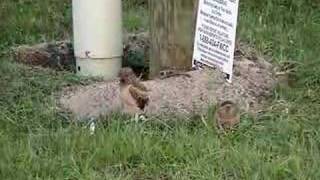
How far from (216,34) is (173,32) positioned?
10.8 inches

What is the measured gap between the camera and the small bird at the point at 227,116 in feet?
15.4

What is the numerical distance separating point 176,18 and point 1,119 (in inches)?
50.0

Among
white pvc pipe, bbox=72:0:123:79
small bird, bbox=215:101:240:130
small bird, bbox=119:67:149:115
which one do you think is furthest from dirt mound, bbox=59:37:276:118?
white pvc pipe, bbox=72:0:123:79

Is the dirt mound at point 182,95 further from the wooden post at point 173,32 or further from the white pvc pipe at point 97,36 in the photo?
the white pvc pipe at point 97,36

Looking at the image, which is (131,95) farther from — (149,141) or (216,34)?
(216,34)

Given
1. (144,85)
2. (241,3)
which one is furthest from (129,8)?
(144,85)

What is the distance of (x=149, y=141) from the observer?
4.39m

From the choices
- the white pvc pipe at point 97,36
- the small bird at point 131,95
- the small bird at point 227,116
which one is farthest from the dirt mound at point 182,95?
the white pvc pipe at point 97,36

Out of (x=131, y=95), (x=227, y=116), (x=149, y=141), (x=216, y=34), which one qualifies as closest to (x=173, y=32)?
(x=216, y=34)

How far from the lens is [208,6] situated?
533 centimetres

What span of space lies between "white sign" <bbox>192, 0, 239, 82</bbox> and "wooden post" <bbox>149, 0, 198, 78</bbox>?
0.07 metres

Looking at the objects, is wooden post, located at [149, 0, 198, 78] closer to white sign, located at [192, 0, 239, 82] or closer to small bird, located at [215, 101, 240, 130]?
white sign, located at [192, 0, 239, 82]

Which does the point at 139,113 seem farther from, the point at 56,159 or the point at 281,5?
the point at 281,5

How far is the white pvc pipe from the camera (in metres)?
5.66
